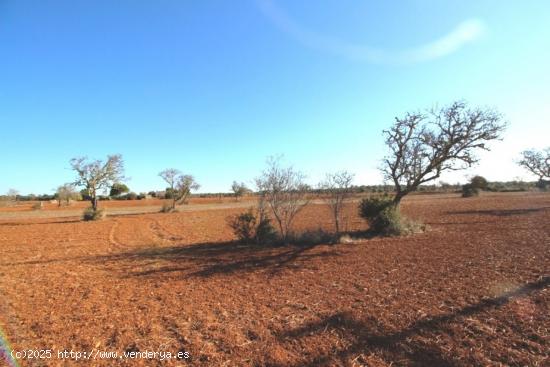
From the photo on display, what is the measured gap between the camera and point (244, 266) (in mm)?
9203

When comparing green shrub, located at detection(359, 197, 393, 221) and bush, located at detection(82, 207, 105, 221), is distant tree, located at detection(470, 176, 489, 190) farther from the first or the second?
bush, located at detection(82, 207, 105, 221)

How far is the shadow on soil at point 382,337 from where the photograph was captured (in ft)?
12.2

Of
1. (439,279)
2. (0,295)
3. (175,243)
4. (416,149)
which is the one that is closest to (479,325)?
(439,279)

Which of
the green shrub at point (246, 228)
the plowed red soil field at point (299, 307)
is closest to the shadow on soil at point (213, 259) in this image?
the plowed red soil field at point (299, 307)

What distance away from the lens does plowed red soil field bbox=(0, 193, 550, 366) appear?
393 cm

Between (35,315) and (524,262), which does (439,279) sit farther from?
(35,315)

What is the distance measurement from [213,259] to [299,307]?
5675mm

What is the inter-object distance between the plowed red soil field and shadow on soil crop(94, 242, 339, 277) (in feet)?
0.38

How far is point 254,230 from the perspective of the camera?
47.3 feet

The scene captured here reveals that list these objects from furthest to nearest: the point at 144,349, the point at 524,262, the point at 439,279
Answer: the point at 524,262, the point at 439,279, the point at 144,349

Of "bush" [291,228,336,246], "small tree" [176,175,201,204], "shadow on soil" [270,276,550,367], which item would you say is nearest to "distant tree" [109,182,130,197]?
"small tree" [176,175,201,204]

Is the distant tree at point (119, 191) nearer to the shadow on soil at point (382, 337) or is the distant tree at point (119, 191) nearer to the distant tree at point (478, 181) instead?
the distant tree at point (478, 181)

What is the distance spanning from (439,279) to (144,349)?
671 cm

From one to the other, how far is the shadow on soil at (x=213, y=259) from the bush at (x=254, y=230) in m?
0.72
